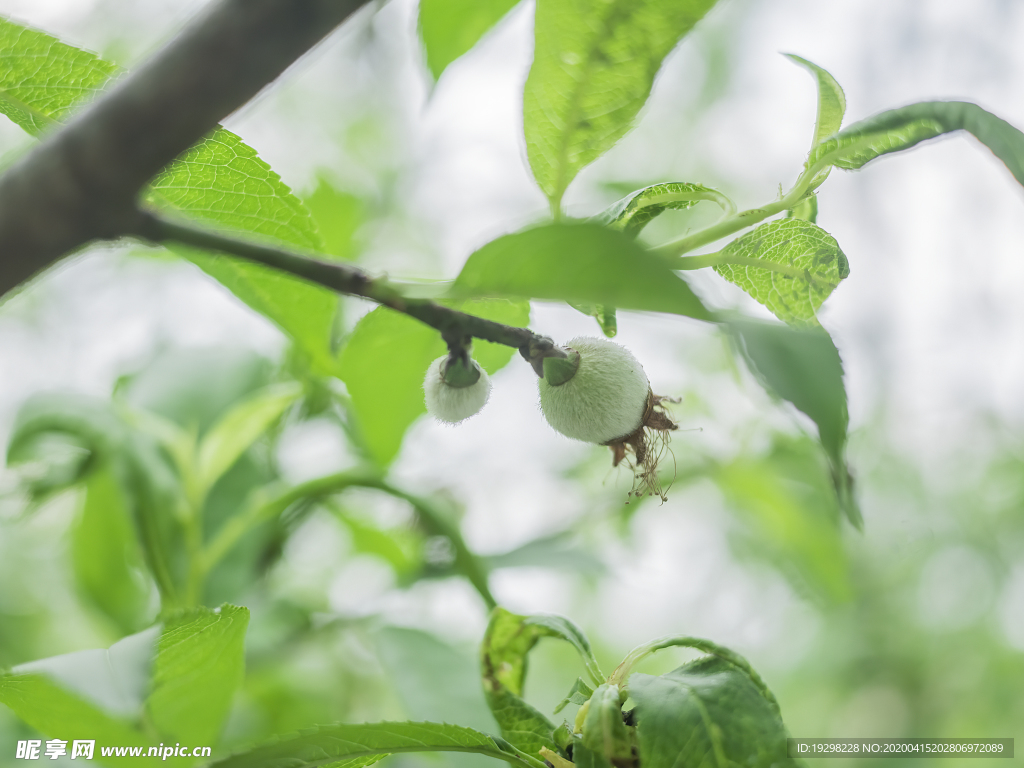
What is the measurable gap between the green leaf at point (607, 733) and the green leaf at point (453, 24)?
0.36 meters

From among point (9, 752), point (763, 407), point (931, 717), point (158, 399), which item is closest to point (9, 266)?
point (9, 752)

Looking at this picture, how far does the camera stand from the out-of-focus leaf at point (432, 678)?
53 centimetres

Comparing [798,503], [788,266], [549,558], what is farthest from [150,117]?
[798,503]

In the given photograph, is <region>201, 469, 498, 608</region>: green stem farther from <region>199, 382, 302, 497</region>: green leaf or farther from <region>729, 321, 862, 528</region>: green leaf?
<region>729, 321, 862, 528</region>: green leaf

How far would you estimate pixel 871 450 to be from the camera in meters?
1.93

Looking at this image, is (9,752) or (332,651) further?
(332,651)

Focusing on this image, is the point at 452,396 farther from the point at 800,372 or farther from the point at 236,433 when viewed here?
the point at 236,433

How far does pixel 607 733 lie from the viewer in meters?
0.32

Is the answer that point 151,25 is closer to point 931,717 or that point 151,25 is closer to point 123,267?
point 123,267

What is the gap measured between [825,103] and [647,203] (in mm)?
113

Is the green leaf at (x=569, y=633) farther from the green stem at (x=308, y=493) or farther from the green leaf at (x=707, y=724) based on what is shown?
the green stem at (x=308, y=493)

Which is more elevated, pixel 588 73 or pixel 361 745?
pixel 588 73

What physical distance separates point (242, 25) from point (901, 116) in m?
0.25

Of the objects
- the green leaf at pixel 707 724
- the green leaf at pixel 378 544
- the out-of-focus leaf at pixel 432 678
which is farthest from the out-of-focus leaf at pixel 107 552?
the green leaf at pixel 707 724
